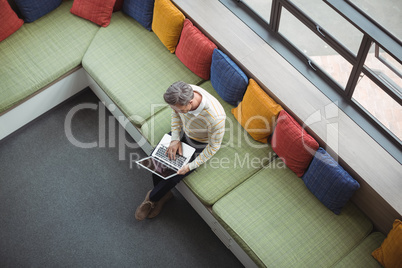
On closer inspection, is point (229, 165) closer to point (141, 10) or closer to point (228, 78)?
point (228, 78)

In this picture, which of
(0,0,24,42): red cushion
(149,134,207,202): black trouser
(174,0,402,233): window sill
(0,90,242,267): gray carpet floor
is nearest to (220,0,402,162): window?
(174,0,402,233): window sill

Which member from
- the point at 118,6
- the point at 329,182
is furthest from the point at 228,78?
the point at 118,6

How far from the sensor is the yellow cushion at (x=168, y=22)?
3.48m

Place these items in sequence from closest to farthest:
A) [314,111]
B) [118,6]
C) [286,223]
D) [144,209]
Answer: [286,223], [314,111], [144,209], [118,6]

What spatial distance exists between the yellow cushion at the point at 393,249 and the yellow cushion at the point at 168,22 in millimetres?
2125

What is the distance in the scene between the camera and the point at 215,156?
127 inches

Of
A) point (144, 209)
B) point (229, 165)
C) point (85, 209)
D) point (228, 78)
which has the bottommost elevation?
point (85, 209)

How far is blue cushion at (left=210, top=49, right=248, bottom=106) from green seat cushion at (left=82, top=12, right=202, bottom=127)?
292 mm

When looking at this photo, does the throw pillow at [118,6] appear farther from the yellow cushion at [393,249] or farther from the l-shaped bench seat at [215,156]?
the yellow cushion at [393,249]

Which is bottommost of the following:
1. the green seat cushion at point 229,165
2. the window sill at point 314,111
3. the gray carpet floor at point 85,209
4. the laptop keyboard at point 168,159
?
the gray carpet floor at point 85,209

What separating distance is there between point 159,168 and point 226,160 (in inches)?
19.3

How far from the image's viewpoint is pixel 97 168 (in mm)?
3684

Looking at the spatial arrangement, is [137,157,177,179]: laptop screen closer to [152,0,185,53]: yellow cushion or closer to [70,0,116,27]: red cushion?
[152,0,185,53]: yellow cushion

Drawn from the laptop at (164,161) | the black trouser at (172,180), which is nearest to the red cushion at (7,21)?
the laptop at (164,161)
